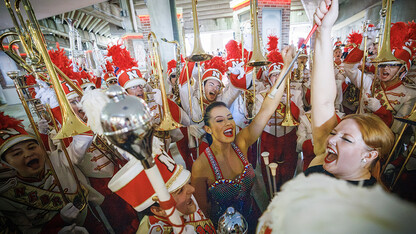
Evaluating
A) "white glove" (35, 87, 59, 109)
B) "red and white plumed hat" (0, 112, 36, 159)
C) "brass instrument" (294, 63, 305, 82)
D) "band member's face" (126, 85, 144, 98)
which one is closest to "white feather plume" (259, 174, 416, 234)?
"red and white plumed hat" (0, 112, 36, 159)

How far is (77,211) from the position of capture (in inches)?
60.0

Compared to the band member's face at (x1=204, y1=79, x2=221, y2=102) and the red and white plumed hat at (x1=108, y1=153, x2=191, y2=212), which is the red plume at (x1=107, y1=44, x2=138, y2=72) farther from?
the red and white plumed hat at (x1=108, y1=153, x2=191, y2=212)

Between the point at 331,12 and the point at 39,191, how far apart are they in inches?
106

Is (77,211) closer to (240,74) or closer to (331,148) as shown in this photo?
(331,148)

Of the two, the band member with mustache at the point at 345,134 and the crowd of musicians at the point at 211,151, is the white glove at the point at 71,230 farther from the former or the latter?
the band member with mustache at the point at 345,134

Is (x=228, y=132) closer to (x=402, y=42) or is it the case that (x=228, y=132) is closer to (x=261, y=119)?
(x=261, y=119)

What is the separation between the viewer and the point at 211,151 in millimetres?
1888

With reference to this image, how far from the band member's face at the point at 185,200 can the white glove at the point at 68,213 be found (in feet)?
3.39

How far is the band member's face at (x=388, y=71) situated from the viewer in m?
2.64

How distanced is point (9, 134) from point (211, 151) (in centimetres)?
182

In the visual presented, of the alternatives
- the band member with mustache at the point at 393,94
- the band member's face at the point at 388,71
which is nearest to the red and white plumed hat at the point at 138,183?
the band member with mustache at the point at 393,94

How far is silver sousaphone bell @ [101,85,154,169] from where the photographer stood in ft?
1.82

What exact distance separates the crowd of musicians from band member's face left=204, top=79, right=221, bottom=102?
2 centimetres

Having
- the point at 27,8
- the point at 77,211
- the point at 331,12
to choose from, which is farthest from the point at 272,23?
the point at 77,211
